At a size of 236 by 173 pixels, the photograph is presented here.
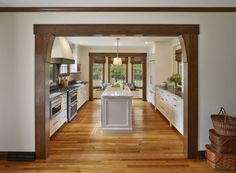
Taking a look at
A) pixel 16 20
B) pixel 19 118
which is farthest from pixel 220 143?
pixel 16 20

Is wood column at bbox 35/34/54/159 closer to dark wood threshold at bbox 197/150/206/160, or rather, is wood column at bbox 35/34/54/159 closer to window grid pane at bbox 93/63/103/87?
dark wood threshold at bbox 197/150/206/160

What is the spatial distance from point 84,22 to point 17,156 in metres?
2.35

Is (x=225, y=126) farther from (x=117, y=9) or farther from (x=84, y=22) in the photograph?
(x=84, y=22)

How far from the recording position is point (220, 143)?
3.68 m

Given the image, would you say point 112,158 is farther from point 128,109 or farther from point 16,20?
point 16,20

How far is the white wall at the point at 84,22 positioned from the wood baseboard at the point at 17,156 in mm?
78

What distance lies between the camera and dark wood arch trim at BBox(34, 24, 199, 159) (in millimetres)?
4035

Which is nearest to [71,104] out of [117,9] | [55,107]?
[55,107]

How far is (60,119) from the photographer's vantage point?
6.05 m

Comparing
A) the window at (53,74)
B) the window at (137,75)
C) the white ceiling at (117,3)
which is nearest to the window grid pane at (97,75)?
the window at (137,75)

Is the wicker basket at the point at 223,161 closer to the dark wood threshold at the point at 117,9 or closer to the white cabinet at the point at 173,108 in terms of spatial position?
the white cabinet at the point at 173,108

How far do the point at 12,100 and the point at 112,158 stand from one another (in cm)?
183

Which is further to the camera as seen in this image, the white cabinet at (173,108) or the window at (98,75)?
the window at (98,75)

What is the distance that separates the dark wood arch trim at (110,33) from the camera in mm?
4035
